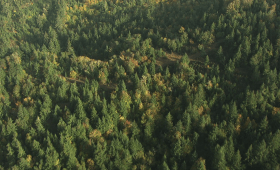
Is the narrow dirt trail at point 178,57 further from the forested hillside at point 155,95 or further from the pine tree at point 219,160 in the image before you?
the pine tree at point 219,160

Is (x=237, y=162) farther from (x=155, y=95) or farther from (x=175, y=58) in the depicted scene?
(x=175, y=58)

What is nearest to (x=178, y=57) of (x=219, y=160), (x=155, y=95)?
(x=155, y=95)

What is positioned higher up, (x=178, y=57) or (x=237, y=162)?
(x=178, y=57)

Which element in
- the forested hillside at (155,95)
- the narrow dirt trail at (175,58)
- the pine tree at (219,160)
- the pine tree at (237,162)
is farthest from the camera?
the narrow dirt trail at (175,58)

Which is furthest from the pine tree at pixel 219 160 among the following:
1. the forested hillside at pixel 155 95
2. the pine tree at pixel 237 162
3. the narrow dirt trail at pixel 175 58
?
the narrow dirt trail at pixel 175 58

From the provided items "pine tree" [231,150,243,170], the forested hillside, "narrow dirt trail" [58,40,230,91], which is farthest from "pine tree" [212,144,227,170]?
"narrow dirt trail" [58,40,230,91]

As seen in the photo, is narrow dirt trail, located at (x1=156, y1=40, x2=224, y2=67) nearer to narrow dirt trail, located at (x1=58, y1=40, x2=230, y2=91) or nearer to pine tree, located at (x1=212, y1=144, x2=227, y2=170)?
narrow dirt trail, located at (x1=58, y1=40, x2=230, y2=91)

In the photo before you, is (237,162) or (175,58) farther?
(175,58)

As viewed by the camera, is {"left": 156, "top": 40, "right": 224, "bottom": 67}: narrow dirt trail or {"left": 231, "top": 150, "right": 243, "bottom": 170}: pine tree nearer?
{"left": 231, "top": 150, "right": 243, "bottom": 170}: pine tree

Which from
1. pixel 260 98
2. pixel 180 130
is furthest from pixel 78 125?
pixel 260 98
